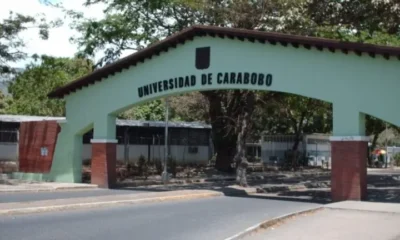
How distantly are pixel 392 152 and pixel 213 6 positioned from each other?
43.3m

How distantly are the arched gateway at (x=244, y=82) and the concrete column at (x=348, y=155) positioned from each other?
0.03m

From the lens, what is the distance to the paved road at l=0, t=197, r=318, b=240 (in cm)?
1141

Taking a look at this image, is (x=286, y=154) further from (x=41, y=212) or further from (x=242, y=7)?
(x=41, y=212)

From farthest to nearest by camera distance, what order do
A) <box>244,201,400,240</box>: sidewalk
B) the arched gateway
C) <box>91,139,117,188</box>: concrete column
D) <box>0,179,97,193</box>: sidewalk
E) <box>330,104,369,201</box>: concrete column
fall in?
<box>91,139,117,188</box>: concrete column < <box>0,179,97,193</box>: sidewalk < <box>330,104,369,201</box>: concrete column < the arched gateway < <box>244,201,400,240</box>: sidewalk

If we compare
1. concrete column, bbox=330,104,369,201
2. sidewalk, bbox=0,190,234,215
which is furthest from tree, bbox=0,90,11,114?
concrete column, bbox=330,104,369,201

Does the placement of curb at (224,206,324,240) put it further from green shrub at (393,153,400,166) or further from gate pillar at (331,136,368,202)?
green shrub at (393,153,400,166)

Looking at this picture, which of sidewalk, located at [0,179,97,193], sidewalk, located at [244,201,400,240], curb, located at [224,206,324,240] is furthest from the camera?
sidewalk, located at [0,179,97,193]

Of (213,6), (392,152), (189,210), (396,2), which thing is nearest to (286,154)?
(392,152)

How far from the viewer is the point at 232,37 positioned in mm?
21359

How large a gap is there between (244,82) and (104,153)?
748cm

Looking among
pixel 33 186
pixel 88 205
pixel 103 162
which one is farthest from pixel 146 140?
pixel 88 205

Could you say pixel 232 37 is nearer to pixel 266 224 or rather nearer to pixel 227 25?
pixel 227 25

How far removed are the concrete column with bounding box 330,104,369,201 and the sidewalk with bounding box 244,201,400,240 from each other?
1.42 meters

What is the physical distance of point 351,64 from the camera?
18.8 m
